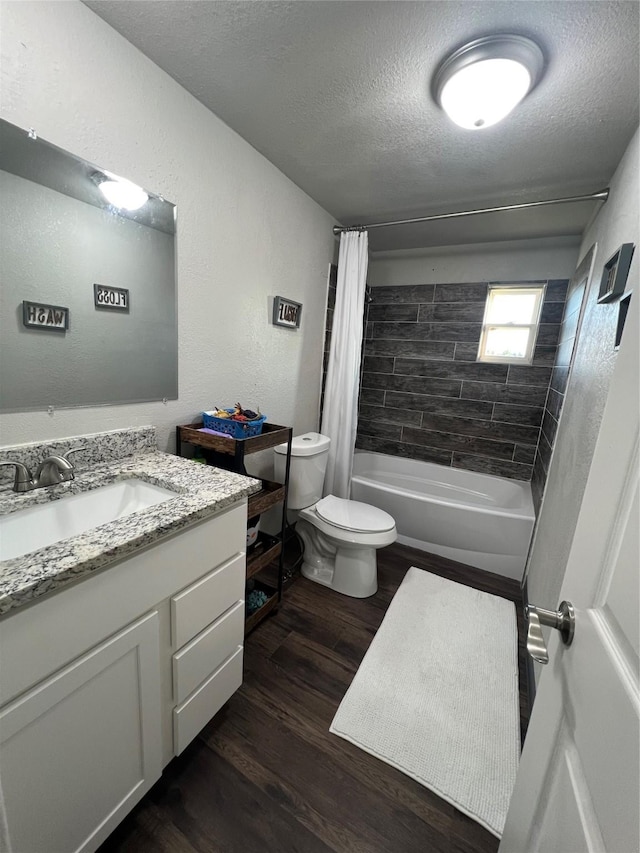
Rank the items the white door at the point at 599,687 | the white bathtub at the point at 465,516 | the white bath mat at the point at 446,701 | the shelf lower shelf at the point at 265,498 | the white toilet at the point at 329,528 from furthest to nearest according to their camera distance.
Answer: the white bathtub at the point at 465,516, the white toilet at the point at 329,528, the shelf lower shelf at the point at 265,498, the white bath mat at the point at 446,701, the white door at the point at 599,687

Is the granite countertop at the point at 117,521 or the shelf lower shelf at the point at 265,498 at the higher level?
the granite countertop at the point at 117,521

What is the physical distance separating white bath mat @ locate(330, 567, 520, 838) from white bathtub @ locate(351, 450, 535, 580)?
381 millimetres

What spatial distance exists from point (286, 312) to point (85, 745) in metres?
1.95

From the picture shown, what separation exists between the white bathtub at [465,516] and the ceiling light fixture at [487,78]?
2060 millimetres

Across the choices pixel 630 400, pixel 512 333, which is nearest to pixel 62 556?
pixel 630 400

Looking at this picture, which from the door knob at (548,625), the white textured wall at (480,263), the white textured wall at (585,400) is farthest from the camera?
the white textured wall at (480,263)

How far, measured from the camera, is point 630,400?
0.51 m

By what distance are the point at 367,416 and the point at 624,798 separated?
2996mm

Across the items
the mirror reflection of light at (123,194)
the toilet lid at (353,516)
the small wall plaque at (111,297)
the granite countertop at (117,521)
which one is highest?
the mirror reflection of light at (123,194)

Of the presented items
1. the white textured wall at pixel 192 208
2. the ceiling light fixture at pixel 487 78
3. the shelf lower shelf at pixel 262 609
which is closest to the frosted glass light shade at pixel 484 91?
the ceiling light fixture at pixel 487 78

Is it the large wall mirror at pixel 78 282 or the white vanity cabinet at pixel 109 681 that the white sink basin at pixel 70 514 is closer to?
the white vanity cabinet at pixel 109 681

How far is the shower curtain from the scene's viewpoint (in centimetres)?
233

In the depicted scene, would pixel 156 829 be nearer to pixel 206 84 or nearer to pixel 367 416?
pixel 206 84

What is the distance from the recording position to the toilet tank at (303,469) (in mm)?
1940
